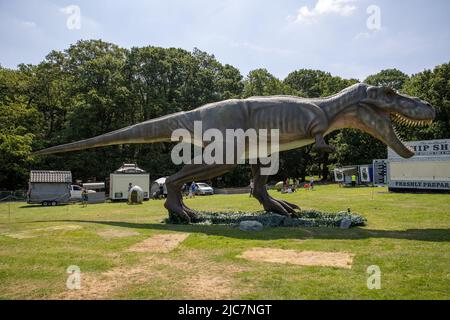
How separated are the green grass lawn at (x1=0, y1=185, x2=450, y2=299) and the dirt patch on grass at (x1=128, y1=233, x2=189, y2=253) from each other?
0.20 m

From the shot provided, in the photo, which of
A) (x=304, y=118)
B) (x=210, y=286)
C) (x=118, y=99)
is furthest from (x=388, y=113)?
(x=118, y=99)

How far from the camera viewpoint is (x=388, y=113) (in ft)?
35.6

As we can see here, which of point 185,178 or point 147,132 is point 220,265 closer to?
point 185,178

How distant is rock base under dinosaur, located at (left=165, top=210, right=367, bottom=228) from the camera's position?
35.6ft

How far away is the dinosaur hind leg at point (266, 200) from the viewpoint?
1232 cm

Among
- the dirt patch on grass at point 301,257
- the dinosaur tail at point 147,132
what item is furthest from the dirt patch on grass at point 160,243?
the dinosaur tail at point 147,132

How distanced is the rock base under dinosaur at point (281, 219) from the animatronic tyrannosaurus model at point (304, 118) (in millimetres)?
426

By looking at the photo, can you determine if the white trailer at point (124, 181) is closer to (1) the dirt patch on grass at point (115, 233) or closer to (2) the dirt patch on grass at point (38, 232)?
(2) the dirt patch on grass at point (38, 232)

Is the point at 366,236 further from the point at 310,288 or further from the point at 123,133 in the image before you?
the point at 123,133

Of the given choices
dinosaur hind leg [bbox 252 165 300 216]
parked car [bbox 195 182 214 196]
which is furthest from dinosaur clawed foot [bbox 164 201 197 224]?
parked car [bbox 195 182 214 196]

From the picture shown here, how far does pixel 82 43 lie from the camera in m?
43.0

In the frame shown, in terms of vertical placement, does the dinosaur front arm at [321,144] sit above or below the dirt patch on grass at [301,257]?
above

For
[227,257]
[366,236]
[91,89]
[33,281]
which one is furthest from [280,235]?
[91,89]

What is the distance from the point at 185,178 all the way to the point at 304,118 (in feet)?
12.7
